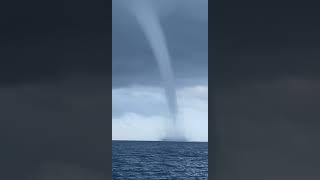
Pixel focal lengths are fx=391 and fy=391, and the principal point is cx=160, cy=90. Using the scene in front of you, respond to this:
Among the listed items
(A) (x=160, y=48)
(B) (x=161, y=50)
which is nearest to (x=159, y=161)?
(B) (x=161, y=50)

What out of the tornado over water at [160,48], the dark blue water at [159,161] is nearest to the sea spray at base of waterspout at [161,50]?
the tornado over water at [160,48]

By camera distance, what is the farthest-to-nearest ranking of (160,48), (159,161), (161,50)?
1. (160,48)
2. (161,50)
3. (159,161)

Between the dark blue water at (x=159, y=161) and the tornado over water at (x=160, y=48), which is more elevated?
the tornado over water at (x=160, y=48)

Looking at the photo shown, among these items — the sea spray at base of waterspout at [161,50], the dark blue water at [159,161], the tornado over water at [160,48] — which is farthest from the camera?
the tornado over water at [160,48]

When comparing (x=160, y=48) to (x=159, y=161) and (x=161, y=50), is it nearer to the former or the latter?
(x=161, y=50)

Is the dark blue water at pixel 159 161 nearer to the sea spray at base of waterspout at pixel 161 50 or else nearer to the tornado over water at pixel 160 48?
the sea spray at base of waterspout at pixel 161 50

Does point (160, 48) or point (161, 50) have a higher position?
point (160, 48)

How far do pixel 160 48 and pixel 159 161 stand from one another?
846cm

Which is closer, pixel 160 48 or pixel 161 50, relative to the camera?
pixel 161 50

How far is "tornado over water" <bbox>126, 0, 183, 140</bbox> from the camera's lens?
27.0m

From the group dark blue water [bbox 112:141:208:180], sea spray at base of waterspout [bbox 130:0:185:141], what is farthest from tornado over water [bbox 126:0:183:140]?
dark blue water [bbox 112:141:208:180]

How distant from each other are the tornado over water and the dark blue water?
145 centimetres

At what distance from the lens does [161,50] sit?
29.6 meters

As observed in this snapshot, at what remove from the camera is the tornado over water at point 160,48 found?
27000 mm
